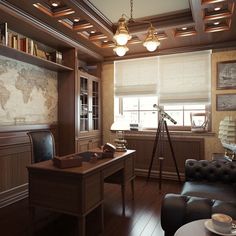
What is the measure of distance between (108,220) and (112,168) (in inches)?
25.0

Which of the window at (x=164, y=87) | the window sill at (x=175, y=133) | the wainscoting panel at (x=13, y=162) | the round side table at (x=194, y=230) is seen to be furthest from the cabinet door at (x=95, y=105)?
the round side table at (x=194, y=230)

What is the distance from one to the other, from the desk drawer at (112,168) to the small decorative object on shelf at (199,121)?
6.67 ft

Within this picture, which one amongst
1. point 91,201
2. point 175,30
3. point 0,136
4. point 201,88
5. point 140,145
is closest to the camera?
point 91,201

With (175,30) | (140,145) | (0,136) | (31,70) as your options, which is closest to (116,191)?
(140,145)

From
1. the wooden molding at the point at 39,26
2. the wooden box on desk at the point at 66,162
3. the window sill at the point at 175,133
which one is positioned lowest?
the wooden box on desk at the point at 66,162

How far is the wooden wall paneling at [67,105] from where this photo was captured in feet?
13.3

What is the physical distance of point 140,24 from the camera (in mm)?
3426

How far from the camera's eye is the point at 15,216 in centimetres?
271

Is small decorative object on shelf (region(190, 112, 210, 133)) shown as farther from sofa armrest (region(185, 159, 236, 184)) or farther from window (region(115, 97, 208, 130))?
sofa armrest (region(185, 159, 236, 184))

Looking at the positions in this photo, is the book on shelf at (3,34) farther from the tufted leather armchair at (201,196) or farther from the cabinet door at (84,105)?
the tufted leather armchair at (201,196)

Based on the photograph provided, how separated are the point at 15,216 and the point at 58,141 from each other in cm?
164

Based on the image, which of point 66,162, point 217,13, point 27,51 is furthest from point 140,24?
point 66,162

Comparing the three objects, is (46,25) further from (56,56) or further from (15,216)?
(15,216)

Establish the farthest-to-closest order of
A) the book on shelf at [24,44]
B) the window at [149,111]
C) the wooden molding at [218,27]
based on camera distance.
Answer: the window at [149,111] < the wooden molding at [218,27] < the book on shelf at [24,44]
